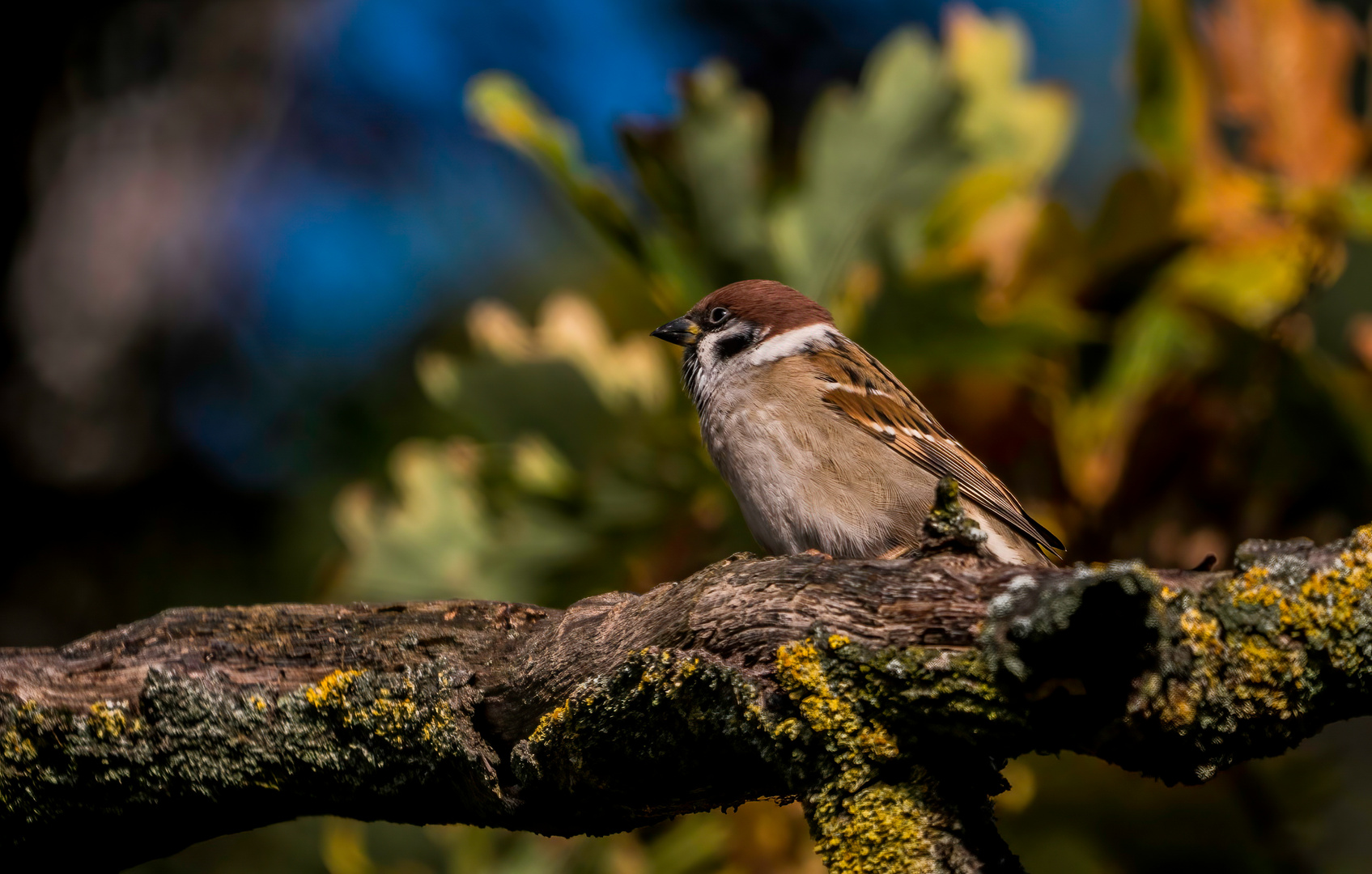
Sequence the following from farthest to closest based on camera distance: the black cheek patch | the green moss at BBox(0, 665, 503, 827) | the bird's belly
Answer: the black cheek patch, the bird's belly, the green moss at BBox(0, 665, 503, 827)

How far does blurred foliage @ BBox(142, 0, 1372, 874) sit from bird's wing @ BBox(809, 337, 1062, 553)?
3.5 inches

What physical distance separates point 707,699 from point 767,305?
6.42 ft

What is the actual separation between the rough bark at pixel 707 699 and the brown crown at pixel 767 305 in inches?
58.4

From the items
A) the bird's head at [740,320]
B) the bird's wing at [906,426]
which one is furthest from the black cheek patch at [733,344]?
the bird's wing at [906,426]

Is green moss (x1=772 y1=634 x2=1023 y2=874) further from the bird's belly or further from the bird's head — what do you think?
the bird's head

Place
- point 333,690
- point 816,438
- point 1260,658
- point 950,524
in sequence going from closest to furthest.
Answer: point 1260,658 → point 950,524 → point 333,690 → point 816,438

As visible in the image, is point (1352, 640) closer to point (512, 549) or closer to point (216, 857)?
point (512, 549)

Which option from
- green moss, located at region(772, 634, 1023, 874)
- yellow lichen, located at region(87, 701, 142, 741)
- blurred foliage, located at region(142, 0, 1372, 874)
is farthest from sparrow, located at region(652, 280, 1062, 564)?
yellow lichen, located at region(87, 701, 142, 741)

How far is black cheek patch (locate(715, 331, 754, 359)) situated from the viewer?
3.40 meters

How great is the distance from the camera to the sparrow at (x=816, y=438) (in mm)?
2863

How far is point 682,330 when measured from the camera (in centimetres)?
348

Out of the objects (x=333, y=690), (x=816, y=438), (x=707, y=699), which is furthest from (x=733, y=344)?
(x=707, y=699)

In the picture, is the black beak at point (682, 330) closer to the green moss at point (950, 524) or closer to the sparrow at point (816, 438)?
the sparrow at point (816, 438)

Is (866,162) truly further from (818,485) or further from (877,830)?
(877,830)
